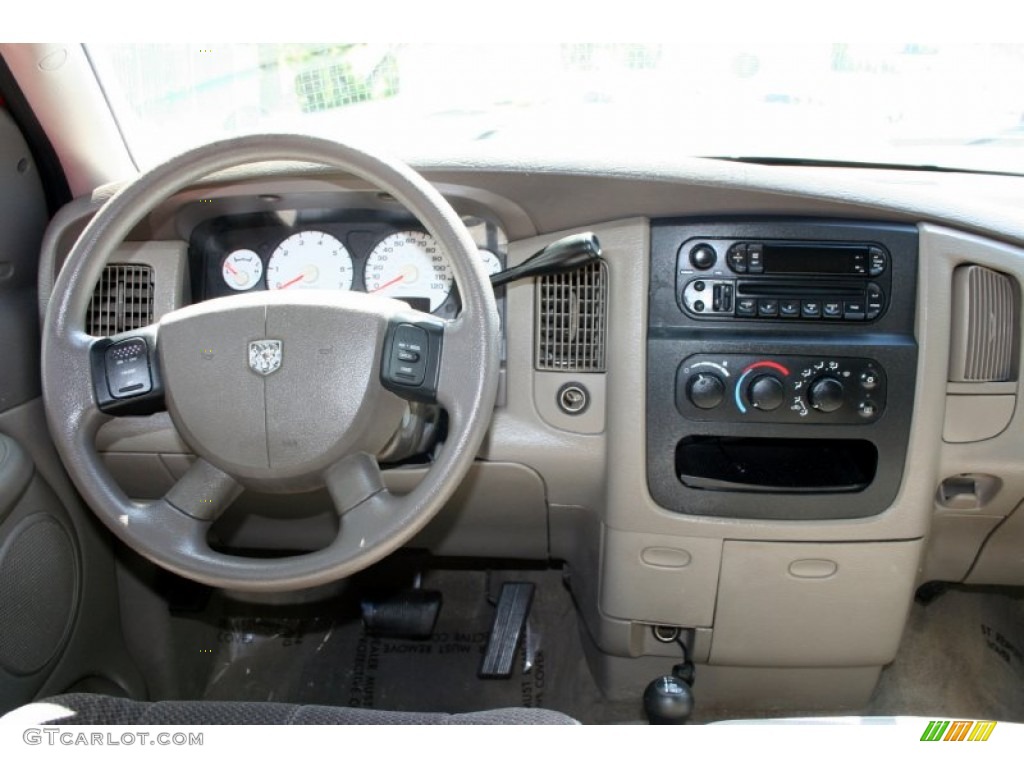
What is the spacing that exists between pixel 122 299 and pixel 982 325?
1.53 metres

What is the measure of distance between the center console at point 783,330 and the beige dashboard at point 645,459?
0.03 meters

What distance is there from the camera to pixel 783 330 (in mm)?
1500

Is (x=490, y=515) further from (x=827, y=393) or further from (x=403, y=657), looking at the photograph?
(x=827, y=393)

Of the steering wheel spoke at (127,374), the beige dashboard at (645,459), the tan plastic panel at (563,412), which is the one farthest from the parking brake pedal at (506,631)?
the steering wheel spoke at (127,374)

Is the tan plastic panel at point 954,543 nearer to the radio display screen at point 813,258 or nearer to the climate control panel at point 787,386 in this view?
the climate control panel at point 787,386

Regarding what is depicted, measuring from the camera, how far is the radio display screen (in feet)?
4.87

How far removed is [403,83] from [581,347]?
2.32 feet

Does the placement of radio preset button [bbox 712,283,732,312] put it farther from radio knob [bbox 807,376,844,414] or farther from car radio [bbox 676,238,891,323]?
radio knob [bbox 807,376,844,414]

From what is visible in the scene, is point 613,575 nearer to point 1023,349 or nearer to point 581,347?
point 581,347

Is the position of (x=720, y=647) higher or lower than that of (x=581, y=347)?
lower

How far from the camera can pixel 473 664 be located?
6.86ft

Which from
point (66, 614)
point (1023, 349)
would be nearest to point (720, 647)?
point (1023, 349)

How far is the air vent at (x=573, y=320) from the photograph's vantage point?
1507 mm

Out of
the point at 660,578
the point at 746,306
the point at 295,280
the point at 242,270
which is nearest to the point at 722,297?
Answer: the point at 746,306
